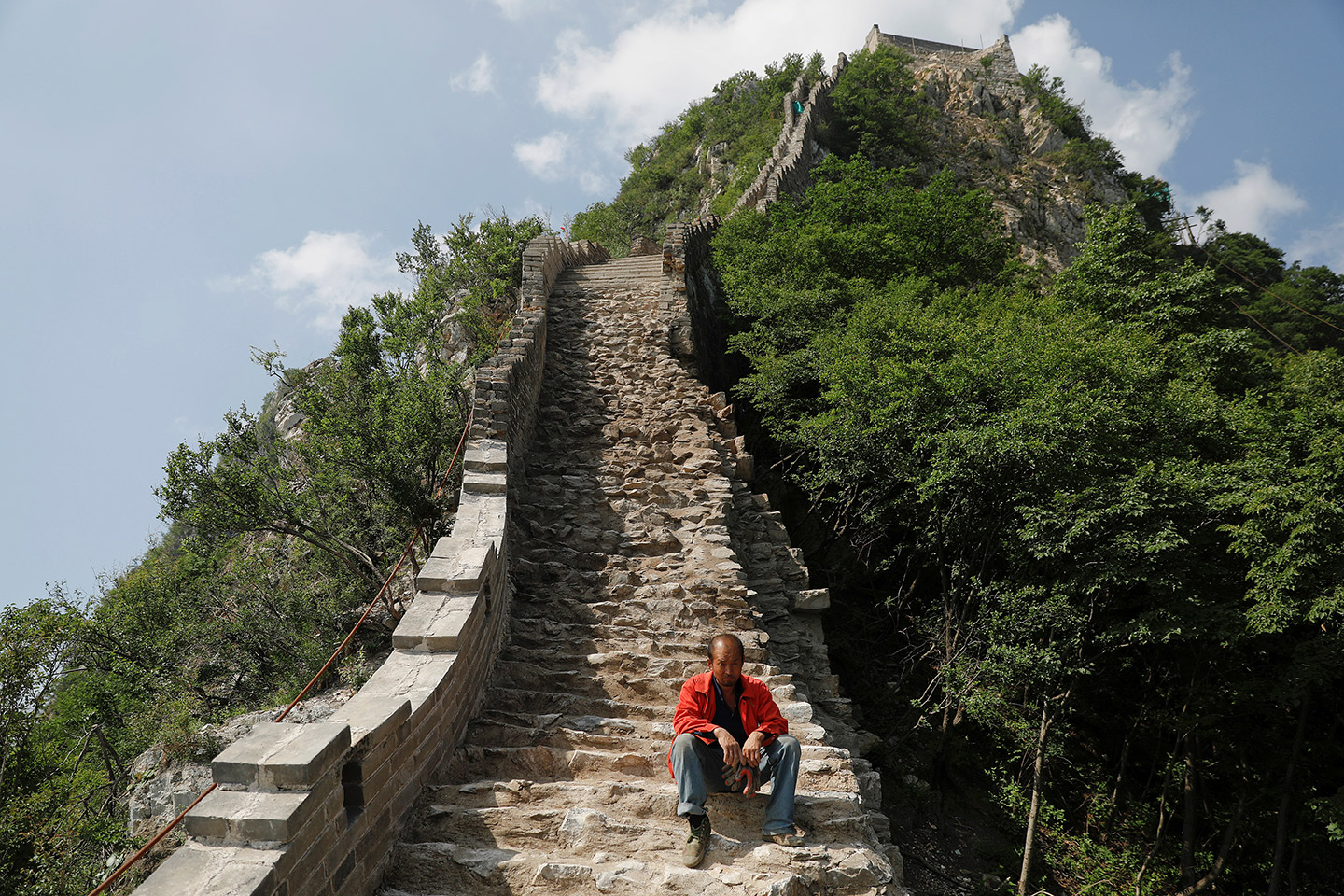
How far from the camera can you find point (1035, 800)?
26.2 ft

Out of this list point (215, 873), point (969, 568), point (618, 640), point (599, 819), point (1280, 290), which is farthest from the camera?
point (1280, 290)

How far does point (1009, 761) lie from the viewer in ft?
29.4

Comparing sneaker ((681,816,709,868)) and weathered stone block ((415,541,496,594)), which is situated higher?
weathered stone block ((415,541,496,594))

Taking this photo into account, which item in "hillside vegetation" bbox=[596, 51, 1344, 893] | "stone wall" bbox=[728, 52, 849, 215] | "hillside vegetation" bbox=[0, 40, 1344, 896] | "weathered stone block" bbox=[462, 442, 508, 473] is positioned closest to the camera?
"weathered stone block" bbox=[462, 442, 508, 473]

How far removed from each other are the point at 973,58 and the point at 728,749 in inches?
1931

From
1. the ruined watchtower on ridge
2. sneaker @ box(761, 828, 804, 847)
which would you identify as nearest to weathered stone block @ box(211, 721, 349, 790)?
sneaker @ box(761, 828, 804, 847)

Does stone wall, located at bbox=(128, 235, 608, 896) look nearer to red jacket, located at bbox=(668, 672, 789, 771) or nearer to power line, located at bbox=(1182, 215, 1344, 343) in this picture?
red jacket, located at bbox=(668, 672, 789, 771)

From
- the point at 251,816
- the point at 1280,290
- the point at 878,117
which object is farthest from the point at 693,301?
the point at 1280,290

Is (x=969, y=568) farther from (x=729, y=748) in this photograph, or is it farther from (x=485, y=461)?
(x=729, y=748)

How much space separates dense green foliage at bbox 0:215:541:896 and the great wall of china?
2.63 metres

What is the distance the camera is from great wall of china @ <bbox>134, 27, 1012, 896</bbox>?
310cm

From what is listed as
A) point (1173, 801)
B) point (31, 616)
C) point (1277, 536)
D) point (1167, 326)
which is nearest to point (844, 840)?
point (1277, 536)

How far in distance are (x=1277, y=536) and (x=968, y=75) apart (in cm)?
3992

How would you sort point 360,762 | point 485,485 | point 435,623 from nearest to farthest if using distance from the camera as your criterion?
1. point 360,762
2. point 435,623
3. point 485,485
